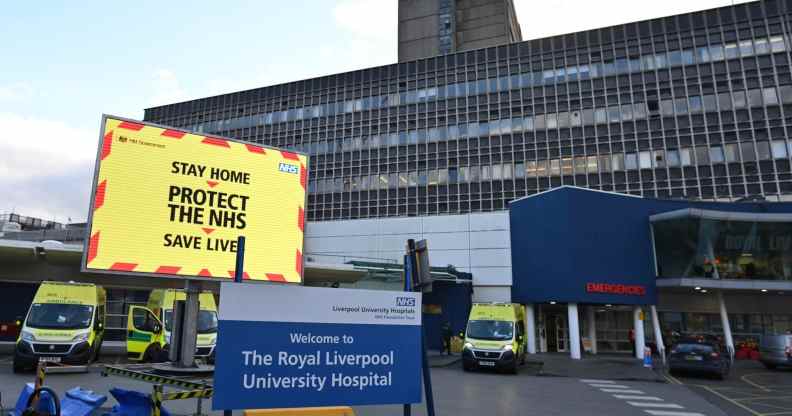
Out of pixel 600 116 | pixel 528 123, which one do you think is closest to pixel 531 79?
pixel 528 123

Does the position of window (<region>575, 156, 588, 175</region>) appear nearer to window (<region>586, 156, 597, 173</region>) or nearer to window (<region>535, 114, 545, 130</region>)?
window (<region>586, 156, 597, 173</region>)

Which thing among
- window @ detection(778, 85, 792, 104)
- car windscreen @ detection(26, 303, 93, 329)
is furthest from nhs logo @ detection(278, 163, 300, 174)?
window @ detection(778, 85, 792, 104)

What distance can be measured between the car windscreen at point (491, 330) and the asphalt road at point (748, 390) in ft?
21.5

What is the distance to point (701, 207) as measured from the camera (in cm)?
2980

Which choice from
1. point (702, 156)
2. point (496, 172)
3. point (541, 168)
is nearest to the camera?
point (702, 156)

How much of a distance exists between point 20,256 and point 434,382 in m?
21.9

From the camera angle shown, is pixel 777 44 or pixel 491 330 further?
pixel 777 44

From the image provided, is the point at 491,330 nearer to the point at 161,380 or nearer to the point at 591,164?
the point at 161,380

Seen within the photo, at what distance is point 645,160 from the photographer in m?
44.2

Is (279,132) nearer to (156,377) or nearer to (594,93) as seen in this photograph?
(594,93)

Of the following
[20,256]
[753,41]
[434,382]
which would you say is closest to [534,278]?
[434,382]

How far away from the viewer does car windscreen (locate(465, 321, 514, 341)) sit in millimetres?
20984

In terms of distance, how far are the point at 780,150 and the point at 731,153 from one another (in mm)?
3514

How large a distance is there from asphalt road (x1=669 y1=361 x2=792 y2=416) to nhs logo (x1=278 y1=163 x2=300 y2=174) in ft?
41.3
